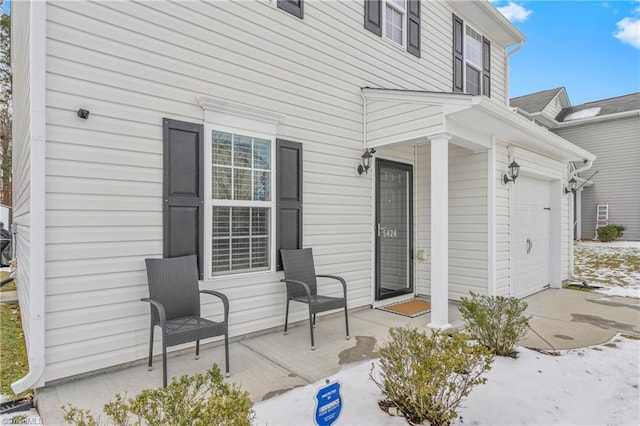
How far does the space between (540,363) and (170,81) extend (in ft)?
13.8

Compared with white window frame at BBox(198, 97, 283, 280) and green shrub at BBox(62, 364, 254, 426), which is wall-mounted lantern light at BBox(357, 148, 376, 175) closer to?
white window frame at BBox(198, 97, 283, 280)

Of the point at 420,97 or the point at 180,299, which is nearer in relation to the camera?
the point at 180,299

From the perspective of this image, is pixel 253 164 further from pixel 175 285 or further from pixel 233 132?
pixel 175 285

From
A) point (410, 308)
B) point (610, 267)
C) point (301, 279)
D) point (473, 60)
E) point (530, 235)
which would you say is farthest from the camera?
point (610, 267)

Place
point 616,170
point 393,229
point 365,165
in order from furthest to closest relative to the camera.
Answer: point 616,170, point 393,229, point 365,165

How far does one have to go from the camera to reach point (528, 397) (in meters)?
2.58

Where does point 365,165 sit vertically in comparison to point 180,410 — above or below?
above

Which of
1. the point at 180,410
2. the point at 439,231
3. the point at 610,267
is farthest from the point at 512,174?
the point at 610,267

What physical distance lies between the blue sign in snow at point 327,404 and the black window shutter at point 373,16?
16.5 ft

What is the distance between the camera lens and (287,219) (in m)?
4.12

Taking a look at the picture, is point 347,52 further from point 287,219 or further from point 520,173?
point 520,173

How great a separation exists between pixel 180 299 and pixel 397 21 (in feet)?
17.6

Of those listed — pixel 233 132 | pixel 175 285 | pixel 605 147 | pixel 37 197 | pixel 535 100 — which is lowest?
pixel 175 285

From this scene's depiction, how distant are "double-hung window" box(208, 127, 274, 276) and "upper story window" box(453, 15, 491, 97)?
4880 millimetres
